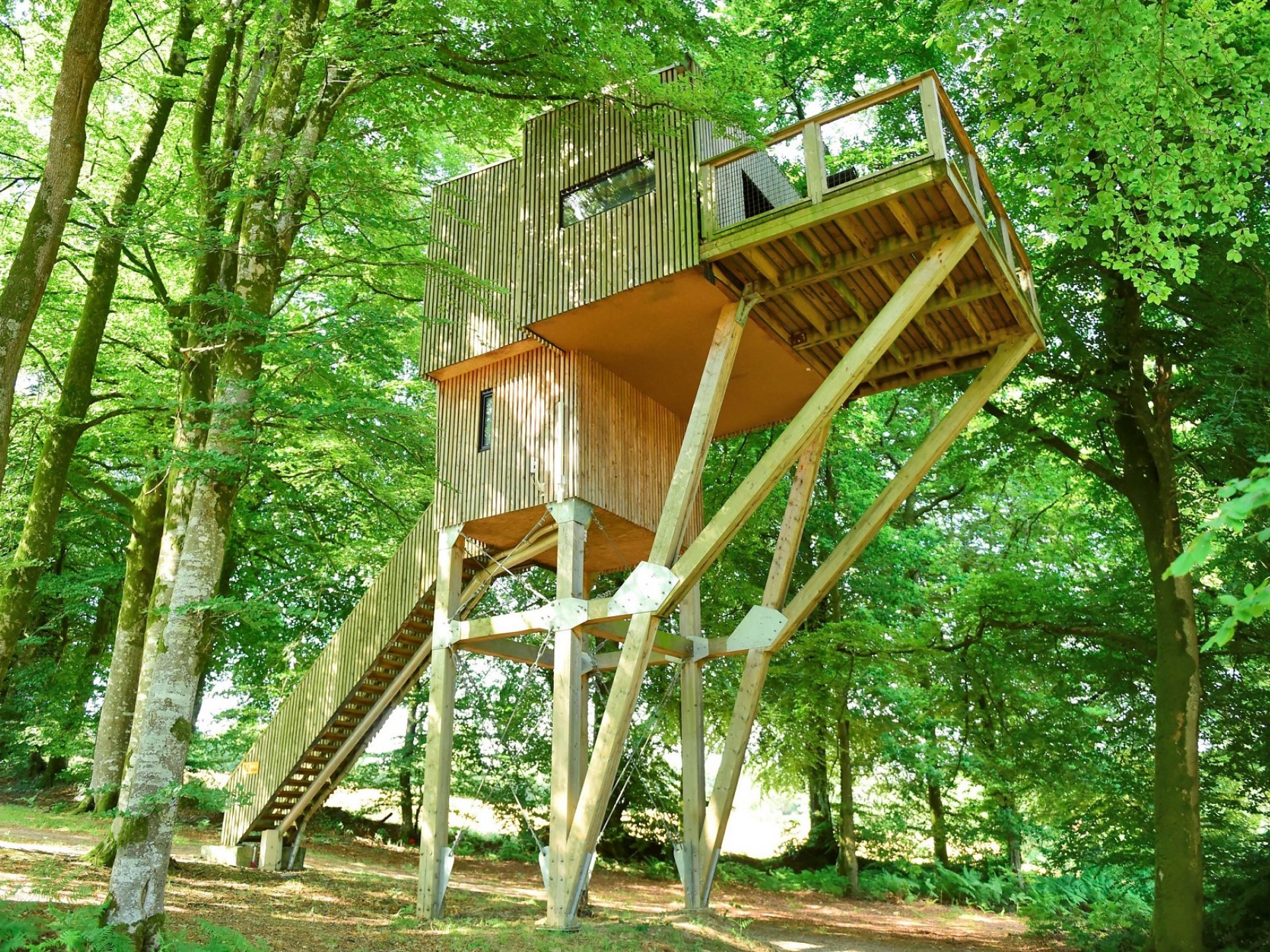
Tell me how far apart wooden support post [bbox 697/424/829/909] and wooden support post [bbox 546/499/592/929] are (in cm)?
187

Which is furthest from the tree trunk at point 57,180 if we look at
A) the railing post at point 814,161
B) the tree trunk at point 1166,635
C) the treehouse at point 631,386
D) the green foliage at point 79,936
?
the tree trunk at point 1166,635

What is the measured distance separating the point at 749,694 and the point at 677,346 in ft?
14.2

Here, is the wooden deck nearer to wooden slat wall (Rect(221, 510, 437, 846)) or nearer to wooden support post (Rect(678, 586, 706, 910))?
wooden support post (Rect(678, 586, 706, 910))

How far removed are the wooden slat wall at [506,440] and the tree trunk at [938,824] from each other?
1128 centimetres

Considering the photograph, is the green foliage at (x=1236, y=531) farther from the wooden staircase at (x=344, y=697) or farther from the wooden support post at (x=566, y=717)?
the wooden staircase at (x=344, y=697)

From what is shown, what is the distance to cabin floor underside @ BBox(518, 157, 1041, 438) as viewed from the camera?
9.14 m

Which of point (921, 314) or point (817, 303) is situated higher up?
point (817, 303)

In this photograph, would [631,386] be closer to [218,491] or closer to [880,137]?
[218,491]

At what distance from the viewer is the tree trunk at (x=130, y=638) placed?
39.5ft

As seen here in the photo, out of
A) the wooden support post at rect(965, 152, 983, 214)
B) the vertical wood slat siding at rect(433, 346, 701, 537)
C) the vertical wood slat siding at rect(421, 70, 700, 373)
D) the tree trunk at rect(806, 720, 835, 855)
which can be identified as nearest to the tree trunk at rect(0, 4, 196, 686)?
the vertical wood slat siding at rect(421, 70, 700, 373)

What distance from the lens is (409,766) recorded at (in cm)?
1809

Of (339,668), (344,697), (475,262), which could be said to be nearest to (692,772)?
(344,697)

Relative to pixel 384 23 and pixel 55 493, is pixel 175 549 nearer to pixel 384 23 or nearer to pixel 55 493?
pixel 55 493

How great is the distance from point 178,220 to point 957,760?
47.5 feet
